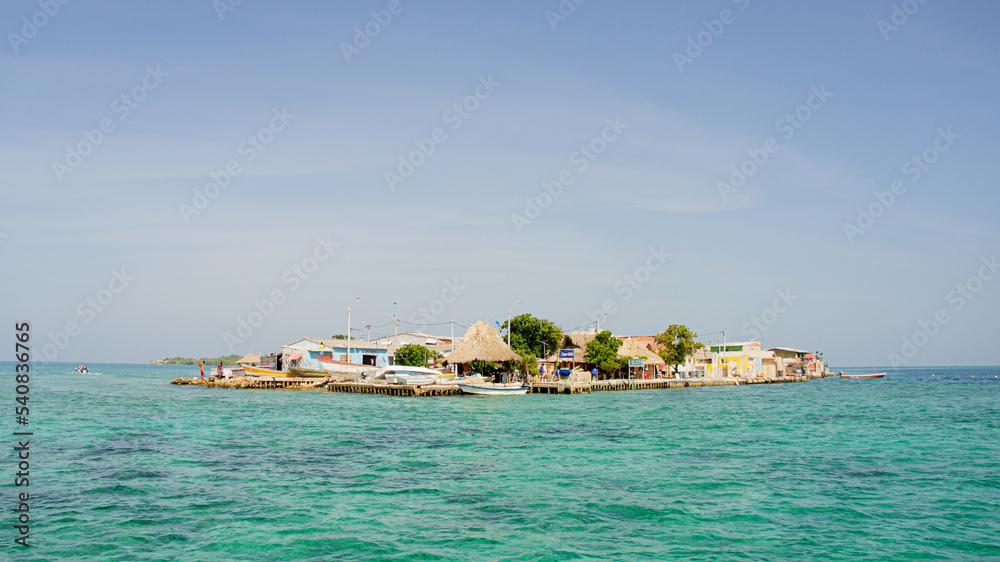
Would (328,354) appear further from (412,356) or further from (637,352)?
(637,352)

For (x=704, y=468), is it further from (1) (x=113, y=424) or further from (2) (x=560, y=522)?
(1) (x=113, y=424)

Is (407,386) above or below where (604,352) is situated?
below

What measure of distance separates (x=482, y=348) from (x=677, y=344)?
112 ft

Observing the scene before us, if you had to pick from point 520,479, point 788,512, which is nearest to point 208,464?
point 520,479

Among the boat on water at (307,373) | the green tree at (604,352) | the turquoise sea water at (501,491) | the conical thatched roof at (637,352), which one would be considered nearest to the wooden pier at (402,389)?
the boat on water at (307,373)

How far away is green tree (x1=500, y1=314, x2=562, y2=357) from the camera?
67.9 metres

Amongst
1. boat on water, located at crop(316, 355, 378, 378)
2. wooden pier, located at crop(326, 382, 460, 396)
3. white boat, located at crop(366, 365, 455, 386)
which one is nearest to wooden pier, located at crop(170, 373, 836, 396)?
wooden pier, located at crop(326, 382, 460, 396)

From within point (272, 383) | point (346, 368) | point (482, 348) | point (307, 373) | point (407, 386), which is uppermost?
point (482, 348)

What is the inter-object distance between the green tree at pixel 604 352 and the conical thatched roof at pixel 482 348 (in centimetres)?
1389

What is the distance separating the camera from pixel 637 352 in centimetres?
8319

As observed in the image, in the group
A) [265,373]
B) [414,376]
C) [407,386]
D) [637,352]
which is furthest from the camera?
[637,352]

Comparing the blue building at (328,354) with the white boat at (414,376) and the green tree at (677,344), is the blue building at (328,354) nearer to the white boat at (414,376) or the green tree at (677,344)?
the white boat at (414,376)

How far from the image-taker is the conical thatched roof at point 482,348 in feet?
197

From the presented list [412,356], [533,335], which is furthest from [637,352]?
[412,356]
